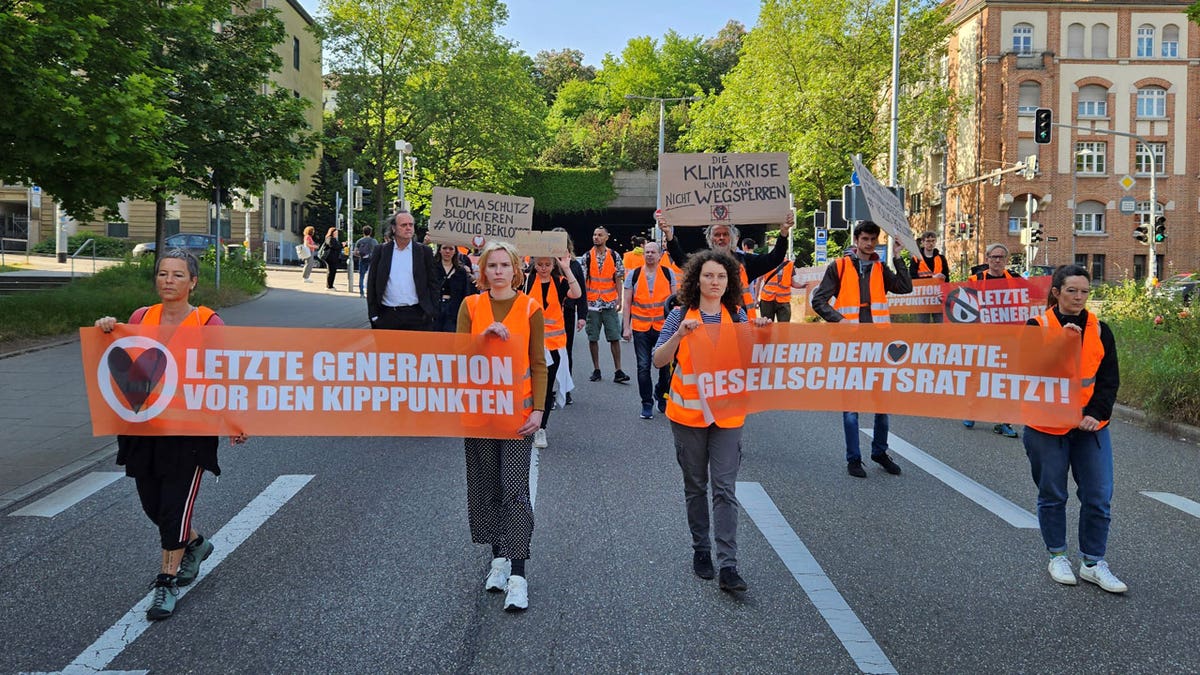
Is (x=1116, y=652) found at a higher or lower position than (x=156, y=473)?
lower

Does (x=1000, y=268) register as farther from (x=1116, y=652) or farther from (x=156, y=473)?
(x=156, y=473)

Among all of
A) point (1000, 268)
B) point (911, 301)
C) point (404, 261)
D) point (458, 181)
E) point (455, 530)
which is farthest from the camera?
point (458, 181)

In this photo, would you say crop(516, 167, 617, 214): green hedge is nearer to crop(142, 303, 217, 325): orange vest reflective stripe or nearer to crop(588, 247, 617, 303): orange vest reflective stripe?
crop(588, 247, 617, 303): orange vest reflective stripe

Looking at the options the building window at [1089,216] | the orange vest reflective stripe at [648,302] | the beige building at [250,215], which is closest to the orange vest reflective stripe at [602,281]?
the orange vest reflective stripe at [648,302]

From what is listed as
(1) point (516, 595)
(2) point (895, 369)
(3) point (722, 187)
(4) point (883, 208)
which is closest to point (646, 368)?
(3) point (722, 187)

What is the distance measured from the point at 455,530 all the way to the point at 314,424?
1.24 metres

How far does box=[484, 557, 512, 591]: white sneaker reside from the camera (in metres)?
4.92

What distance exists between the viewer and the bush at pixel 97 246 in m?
42.0

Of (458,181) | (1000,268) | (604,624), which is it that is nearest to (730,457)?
(604,624)

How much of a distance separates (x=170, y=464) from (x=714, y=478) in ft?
8.90

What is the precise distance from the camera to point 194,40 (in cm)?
2114

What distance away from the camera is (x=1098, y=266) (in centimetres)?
5372

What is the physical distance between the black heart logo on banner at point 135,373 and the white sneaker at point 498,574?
1928 mm

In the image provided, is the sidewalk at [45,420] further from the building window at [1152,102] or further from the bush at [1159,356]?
the building window at [1152,102]
